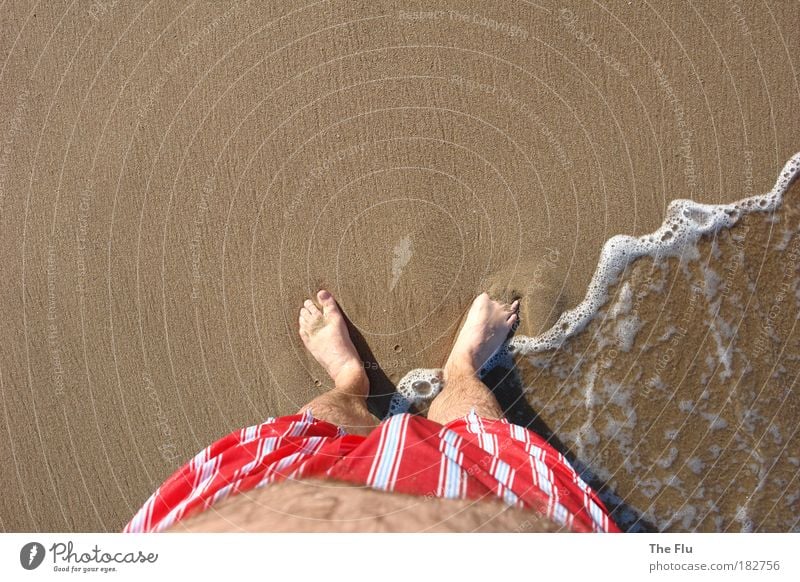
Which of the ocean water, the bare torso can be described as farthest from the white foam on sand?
the bare torso

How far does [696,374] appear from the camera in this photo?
2625 millimetres

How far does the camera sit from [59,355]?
8.48ft

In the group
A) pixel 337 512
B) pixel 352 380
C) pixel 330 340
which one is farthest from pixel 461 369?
pixel 337 512

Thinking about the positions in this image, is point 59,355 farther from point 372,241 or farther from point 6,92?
point 372,241

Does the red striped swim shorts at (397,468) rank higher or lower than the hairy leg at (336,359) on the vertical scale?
lower

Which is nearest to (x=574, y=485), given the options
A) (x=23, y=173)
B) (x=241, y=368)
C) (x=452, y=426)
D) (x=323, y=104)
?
(x=452, y=426)

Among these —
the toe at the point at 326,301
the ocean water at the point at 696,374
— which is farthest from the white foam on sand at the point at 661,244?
the toe at the point at 326,301

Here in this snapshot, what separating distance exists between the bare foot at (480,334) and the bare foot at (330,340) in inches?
16.7

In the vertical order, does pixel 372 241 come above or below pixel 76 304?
below

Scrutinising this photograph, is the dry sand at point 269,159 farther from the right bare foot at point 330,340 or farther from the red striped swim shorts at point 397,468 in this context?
the red striped swim shorts at point 397,468

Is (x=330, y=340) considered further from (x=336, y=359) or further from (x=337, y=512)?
(x=337, y=512)

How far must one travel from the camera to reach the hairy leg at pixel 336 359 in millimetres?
2559

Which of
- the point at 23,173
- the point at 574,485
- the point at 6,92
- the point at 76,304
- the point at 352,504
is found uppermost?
Result: the point at 6,92
